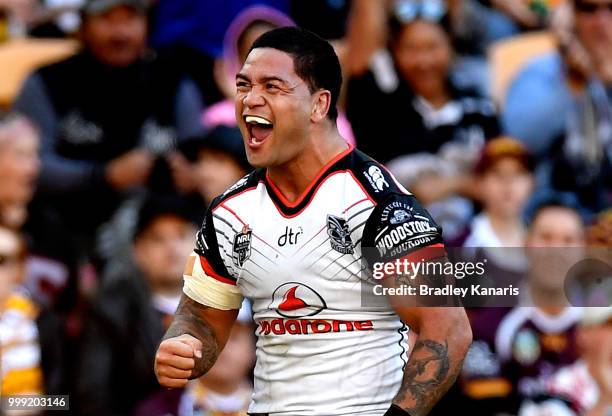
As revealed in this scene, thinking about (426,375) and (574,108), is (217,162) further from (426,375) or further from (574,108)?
(426,375)

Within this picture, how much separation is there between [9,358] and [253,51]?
3265 mm

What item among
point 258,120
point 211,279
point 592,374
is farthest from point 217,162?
point 258,120

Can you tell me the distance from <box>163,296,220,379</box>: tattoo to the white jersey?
245 mm

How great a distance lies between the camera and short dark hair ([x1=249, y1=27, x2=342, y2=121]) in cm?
559

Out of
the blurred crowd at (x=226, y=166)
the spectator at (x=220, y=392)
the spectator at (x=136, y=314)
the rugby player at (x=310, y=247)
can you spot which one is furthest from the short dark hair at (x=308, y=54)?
the spectator at (x=136, y=314)

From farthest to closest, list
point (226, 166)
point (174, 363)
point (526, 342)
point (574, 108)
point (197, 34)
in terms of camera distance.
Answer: point (197, 34), point (574, 108), point (226, 166), point (526, 342), point (174, 363)

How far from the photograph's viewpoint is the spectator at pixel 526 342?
865 centimetres

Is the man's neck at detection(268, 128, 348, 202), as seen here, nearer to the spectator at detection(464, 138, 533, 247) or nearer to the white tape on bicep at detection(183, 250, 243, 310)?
the white tape on bicep at detection(183, 250, 243, 310)

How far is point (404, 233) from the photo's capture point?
17.3 ft

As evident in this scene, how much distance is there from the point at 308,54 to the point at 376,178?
0.58m

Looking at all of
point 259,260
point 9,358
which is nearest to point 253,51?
point 259,260

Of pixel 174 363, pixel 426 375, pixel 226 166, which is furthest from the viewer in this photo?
pixel 226 166

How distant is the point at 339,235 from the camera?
5.46 meters

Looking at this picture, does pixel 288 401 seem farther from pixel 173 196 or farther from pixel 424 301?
pixel 173 196
